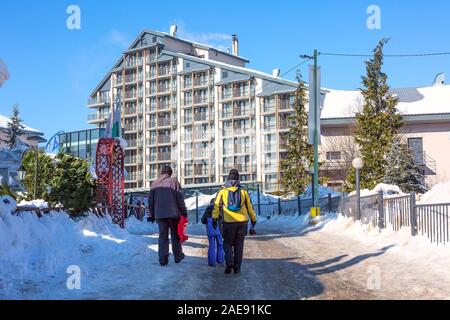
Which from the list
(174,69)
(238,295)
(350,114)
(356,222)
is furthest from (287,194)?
(238,295)

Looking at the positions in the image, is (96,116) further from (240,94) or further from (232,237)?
(232,237)

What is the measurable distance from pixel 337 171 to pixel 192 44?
3676 cm

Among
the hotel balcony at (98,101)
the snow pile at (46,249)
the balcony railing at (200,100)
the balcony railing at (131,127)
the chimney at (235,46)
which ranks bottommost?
the snow pile at (46,249)

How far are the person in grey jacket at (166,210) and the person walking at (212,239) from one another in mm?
632

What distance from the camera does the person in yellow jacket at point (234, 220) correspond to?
8.66 meters

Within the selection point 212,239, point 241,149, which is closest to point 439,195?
point 212,239

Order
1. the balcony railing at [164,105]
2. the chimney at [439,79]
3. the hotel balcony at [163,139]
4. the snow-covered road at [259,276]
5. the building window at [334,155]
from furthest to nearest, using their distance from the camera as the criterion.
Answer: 1. the balcony railing at [164,105]
2. the hotel balcony at [163,139]
3. the chimney at [439,79]
4. the building window at [334,155]
5. the snow-covered road at [259,276]

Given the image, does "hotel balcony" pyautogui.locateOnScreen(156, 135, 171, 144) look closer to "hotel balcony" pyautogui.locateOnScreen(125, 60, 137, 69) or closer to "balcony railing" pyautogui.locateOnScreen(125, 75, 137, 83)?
"balcony railing" pyautogui.locateOnScreen(125, 75, 137, 83)

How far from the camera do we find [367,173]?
1438 inches

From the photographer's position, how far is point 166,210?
916 centimetres

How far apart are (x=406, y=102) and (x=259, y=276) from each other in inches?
1519

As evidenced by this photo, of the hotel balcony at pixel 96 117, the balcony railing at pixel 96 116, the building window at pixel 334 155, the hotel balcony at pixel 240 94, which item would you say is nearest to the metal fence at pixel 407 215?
the building window at pixel 334 155

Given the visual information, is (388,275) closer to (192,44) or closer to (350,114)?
(350,114)

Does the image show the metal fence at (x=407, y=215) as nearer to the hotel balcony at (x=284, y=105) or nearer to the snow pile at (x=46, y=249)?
the snow pile at (x=46, y=249)
